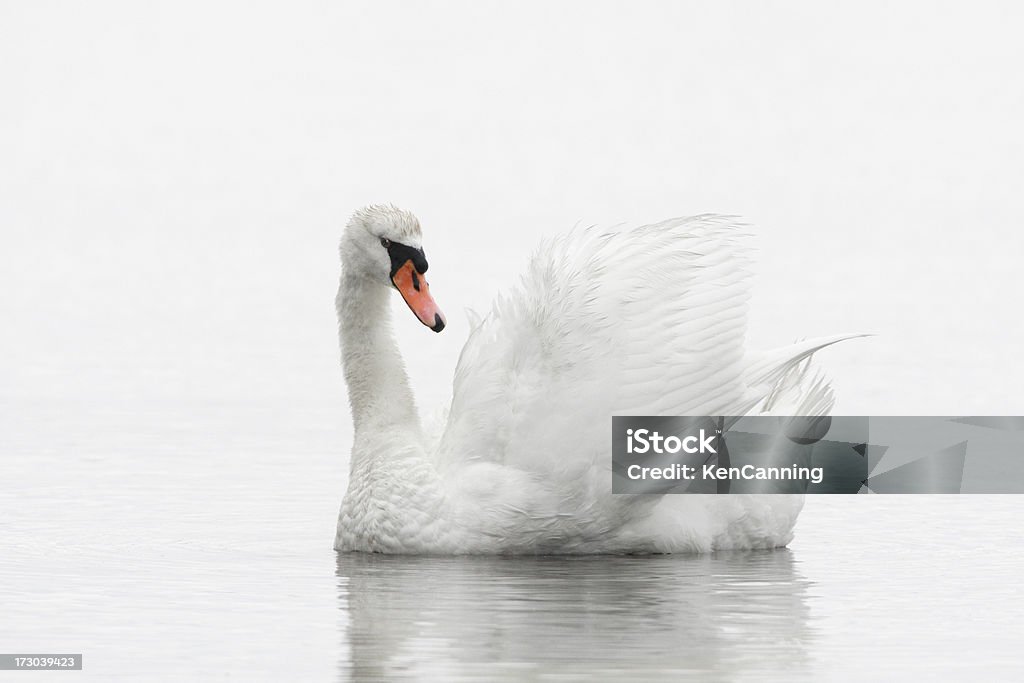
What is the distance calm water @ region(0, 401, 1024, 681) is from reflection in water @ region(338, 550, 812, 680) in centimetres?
2

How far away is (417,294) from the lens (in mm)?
12930

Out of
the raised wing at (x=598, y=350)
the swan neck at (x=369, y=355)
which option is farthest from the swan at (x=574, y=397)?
the swan neck at (x=369, y=355)

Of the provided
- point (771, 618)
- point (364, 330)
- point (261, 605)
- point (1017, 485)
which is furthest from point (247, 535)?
point (1017, 485)

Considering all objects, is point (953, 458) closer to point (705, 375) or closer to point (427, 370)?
point (705, 375)

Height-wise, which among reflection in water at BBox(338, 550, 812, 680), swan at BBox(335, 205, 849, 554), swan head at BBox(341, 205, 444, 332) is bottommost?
reflection in water at BBox(338, 550, 812, 680)

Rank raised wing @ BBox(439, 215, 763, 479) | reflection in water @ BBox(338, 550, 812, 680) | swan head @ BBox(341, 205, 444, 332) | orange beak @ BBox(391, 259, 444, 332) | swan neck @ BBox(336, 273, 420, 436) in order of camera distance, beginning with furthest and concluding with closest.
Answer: swan neck @ BBox(336, 273, 420, 436)
swan head @ BBox(341, 205, 444, 332)
orange beak @ BBox(391, 259, 444, 332)
raised wing @ BBox(439, 215, 763, 479)
reflection in water @ BBox(338, 550, 812, 680)

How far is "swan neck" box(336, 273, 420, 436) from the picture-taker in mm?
13258

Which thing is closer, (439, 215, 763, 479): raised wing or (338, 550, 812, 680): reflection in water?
(338, 550, 812, 680): reflection in water

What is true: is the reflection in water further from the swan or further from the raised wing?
the raised wing

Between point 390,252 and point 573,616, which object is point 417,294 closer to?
point 390,252

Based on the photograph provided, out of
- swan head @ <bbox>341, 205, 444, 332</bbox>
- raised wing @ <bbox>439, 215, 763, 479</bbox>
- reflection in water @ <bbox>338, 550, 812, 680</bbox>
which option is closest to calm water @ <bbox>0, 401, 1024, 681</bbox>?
reflection in water @ <bbox>338, 550, 812, 680</bbox>

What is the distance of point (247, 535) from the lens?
1316cm

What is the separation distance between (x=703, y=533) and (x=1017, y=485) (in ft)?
9.34

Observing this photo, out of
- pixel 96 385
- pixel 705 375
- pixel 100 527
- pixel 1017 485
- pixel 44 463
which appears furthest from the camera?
pixel 96 385
